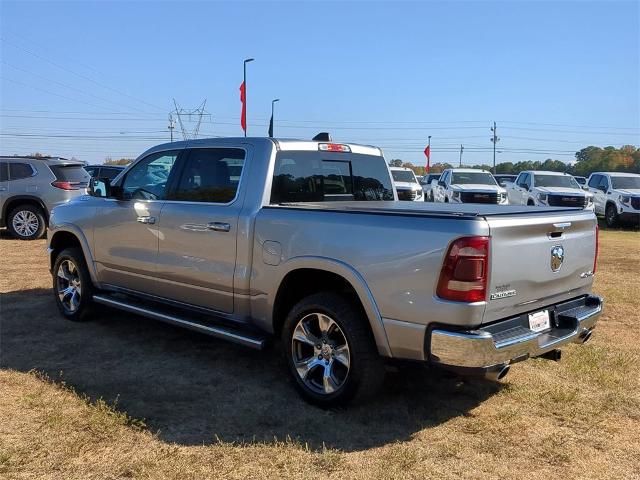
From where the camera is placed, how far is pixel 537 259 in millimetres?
3500

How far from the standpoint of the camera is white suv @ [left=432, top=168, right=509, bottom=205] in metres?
18.2

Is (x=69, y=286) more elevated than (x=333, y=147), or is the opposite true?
(x=333, y=147)

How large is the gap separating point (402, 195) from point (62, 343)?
1395 cm

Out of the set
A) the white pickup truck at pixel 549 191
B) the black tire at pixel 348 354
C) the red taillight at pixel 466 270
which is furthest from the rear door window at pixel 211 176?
the white pickup truck at pixel 549 191

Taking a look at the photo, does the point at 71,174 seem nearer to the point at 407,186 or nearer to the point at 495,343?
the point at 407,186

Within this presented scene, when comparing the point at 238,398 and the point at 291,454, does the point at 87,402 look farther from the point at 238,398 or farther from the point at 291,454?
the point at 291,454

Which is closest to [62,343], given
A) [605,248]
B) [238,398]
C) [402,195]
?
[238,398]

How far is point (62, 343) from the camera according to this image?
530 cm

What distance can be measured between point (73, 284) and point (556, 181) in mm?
17285

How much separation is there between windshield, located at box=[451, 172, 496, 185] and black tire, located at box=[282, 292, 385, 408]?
54.1ft

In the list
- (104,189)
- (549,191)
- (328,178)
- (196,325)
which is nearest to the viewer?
(196,325)

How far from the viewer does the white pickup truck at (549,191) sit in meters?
18.0

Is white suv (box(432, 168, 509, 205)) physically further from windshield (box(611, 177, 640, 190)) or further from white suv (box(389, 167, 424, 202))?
windshield (box(611, 177, 640, 190))

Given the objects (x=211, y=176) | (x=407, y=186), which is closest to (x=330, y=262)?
(x=211, y=176)
